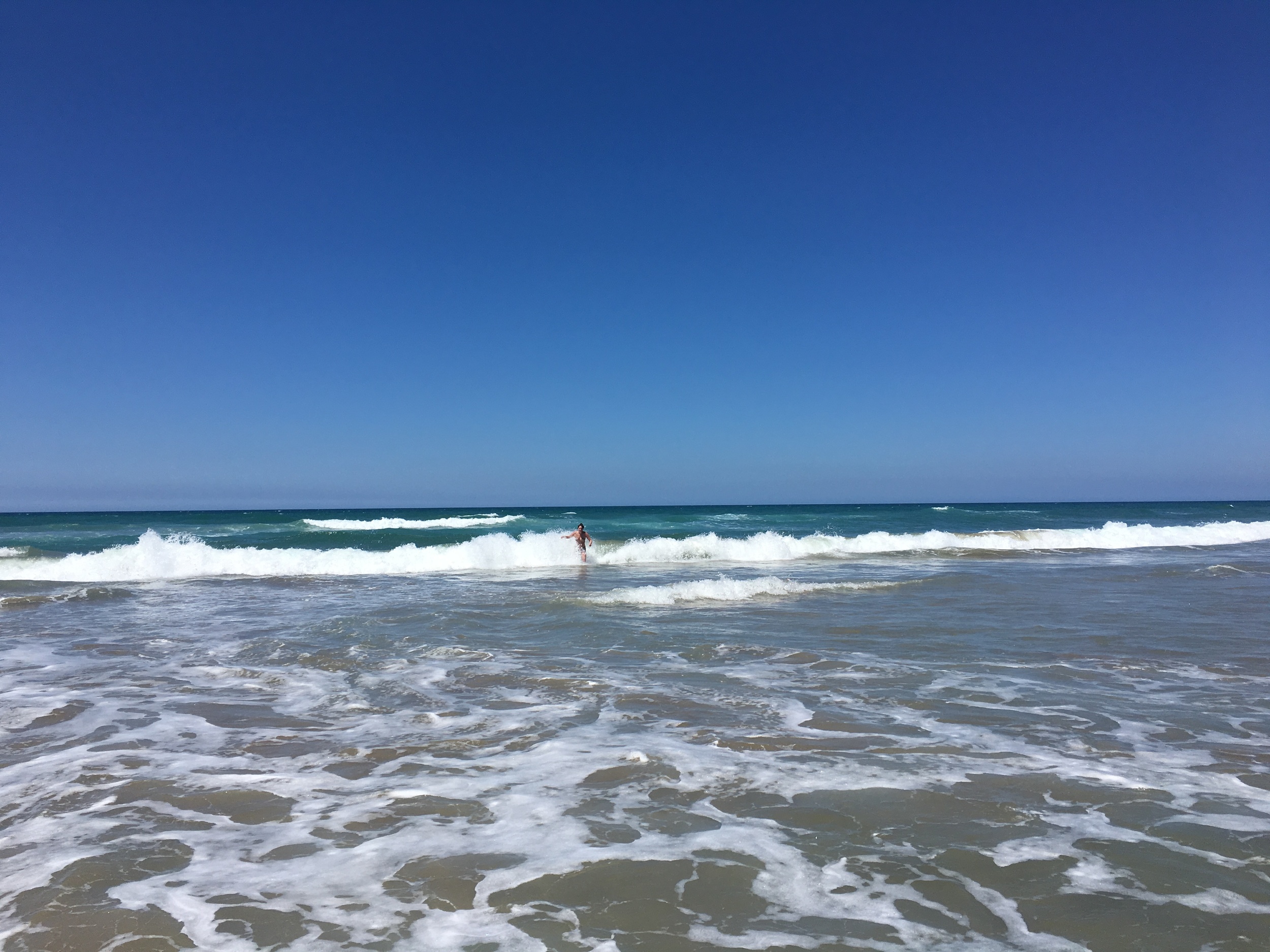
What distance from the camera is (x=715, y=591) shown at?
15.6 metres

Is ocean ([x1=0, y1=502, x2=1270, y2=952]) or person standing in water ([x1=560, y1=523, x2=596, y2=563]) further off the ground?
person standing in water ([x1=560, y1=523, x2=596, y2=563])

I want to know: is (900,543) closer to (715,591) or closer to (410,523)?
(715,591)

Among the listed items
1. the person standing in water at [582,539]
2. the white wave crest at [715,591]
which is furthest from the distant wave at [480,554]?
the white wave crest at [715,591]

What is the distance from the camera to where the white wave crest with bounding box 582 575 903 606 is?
14.8 m

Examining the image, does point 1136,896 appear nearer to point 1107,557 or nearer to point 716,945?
point 716,945

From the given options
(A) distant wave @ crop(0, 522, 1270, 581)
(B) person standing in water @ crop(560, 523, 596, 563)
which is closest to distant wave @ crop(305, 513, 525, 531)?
(A) distant wave @ crop(0, 522, 1270, 581)

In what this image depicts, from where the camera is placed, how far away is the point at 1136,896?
3691 mm

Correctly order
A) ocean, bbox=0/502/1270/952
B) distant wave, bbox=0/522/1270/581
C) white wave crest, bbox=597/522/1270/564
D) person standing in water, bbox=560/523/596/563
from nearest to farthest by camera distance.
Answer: ocean, bbox=0/502/1270/952, distant wave, bbox=0/522/1270/581, person standing in water, bbox=560/523/596/563, white wave crest, bbox=597/522/1270/564

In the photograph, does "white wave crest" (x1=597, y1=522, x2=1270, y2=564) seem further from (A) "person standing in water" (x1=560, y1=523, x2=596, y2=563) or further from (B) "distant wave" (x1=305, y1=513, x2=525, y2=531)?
(B) "distant wave" (x1=305, y1=513, x2=525, y2=531)

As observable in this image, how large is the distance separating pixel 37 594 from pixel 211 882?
16386mm

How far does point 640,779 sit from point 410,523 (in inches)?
2125

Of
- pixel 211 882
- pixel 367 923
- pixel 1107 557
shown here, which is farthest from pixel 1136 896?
pixel 1107 557

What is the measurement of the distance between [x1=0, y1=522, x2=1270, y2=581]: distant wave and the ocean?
8.08 m

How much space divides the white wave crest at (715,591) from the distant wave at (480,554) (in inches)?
301
